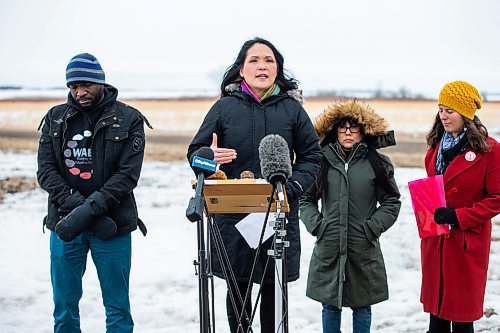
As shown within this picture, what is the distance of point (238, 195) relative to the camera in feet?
9.79

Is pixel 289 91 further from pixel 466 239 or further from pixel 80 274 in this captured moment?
pixel 80 274

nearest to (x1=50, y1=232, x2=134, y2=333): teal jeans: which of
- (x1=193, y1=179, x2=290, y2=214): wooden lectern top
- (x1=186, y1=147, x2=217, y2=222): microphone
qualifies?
(x1=193, y1=179, x2=290, y2=214): wooden lectern top

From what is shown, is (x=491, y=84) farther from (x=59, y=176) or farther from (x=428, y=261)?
(x=59, y=176)

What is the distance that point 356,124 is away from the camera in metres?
4.09

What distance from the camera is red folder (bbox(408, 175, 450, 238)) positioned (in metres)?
Answer: 3.91

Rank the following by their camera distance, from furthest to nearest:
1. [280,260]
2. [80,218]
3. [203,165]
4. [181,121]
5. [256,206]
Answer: [181,121] < [80,218] < [256,206] < [280,260] < [203,165]

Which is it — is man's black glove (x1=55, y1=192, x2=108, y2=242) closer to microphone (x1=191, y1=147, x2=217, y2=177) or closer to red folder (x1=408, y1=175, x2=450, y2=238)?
microphone (x1=191, y1=147, x2=217, y2=177)

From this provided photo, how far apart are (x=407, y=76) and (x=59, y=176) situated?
1736cm

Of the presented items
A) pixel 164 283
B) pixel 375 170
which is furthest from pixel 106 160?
pixel 164 283

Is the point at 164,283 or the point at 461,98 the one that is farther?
the point at 164,283

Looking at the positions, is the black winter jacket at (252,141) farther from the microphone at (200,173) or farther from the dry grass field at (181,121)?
the dry grass field at (181,121)

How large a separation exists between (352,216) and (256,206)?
111 cm

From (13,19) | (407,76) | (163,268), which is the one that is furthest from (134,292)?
(13,19)

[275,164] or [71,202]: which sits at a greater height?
[275,164]
